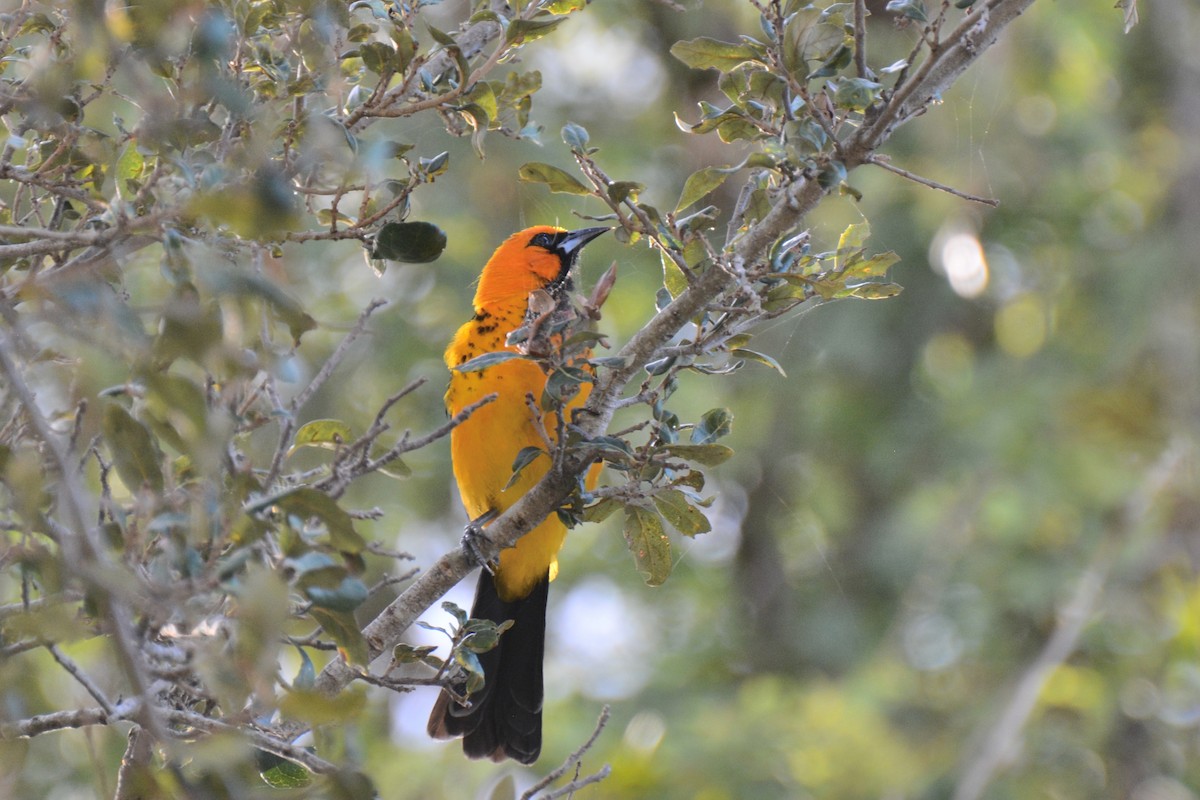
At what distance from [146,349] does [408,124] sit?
2.43 metres

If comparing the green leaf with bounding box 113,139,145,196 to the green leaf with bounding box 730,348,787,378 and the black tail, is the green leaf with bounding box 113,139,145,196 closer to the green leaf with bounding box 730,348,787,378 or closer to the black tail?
the green leaf with bounding box 730,348,787,378

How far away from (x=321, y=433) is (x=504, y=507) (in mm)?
1359

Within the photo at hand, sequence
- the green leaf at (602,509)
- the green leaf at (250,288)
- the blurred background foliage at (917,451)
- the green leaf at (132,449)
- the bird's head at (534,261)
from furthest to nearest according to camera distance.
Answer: the blurred background foliage at (917,451) < the bird's head at (534,261) < the green leaf at (602,509) < the green leaf at (132,449) < the green leaf at (250,288)

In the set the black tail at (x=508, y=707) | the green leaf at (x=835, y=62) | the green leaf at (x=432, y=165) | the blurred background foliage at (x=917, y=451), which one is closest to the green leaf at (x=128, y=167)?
the green leaf at (x=432, y=165)

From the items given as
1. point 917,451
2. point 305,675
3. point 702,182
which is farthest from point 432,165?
point 917,451

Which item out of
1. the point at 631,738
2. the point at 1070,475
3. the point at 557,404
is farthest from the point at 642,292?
the point at 557,404

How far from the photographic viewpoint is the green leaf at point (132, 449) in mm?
1363

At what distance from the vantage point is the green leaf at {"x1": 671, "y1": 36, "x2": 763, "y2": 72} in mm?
1858

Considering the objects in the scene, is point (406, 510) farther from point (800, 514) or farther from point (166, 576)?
point (166, 576)

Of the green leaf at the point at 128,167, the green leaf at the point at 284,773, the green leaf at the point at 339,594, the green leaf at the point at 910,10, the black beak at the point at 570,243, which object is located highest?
the green leaf at the point at 910,10

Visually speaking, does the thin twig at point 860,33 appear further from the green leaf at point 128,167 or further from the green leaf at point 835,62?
the green leaf at point 128,167

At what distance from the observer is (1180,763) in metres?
6.36

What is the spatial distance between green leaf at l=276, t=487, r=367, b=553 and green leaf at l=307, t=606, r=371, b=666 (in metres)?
0.10

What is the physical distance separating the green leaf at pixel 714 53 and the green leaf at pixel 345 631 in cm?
97
